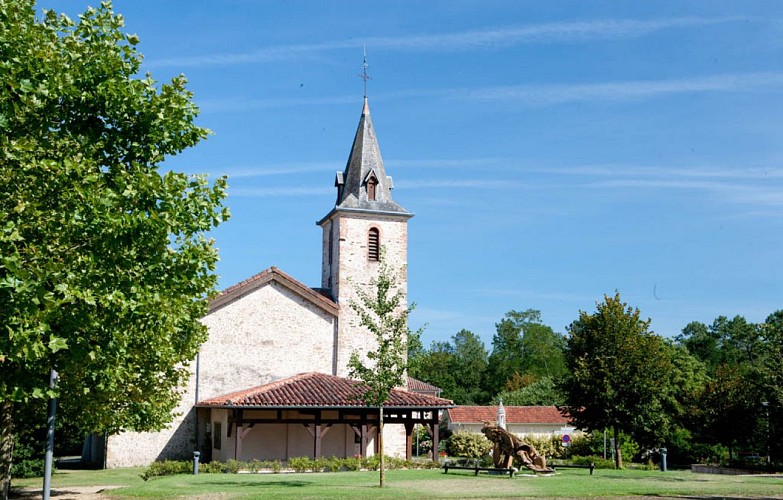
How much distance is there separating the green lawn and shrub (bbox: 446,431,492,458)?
17.7 m

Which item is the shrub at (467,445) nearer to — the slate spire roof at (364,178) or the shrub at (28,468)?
the slate spire roof at (364,178)

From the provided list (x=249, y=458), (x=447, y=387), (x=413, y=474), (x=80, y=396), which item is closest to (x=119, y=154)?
(x=80, y=396)

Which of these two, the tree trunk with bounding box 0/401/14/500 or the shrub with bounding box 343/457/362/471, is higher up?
the tree trunk with bounding box 0/401/14/500

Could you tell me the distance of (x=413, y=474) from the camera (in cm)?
2708

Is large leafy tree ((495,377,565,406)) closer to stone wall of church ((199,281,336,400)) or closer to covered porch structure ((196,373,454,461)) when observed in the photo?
stone wall of church ((199,281,336,400))

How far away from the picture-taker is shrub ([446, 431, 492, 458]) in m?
45.0

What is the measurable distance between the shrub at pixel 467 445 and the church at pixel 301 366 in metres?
8.33

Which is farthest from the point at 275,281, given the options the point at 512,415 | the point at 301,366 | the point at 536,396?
the point at 536,396

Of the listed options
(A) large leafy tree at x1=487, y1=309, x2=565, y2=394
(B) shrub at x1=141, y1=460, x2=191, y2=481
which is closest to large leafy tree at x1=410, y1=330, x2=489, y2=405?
(A) large leafy tree at x1=487, y1=309, x2=565, y2=394

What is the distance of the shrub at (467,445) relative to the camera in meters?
45.0

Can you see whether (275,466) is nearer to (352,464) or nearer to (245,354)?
(352,464)

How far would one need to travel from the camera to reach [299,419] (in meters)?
32.2

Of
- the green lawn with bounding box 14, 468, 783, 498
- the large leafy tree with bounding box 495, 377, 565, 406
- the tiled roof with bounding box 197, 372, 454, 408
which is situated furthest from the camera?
the large leafy tree with bounding box 495, 377, 565, 406

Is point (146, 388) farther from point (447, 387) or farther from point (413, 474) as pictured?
point (447, 387)
